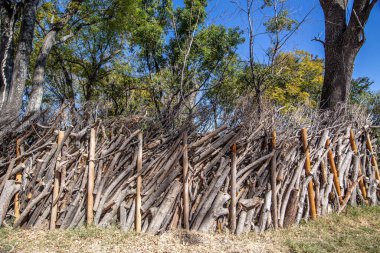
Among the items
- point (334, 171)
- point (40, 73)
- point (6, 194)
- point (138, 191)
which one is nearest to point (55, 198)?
point (6, 194)

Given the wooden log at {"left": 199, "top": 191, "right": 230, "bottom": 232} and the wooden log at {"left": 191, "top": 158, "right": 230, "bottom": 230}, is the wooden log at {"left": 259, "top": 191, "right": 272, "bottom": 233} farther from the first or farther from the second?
the wooden log at {"left": 191, "top": 158, "right": 230, "bottom": 230}

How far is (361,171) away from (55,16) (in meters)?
14.0

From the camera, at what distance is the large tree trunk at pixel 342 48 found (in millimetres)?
6215

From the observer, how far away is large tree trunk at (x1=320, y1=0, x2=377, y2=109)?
6215mm

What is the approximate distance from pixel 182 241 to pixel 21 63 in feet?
21.9

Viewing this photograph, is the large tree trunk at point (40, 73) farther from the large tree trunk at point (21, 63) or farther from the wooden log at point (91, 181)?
the wooden log at point (91, 181)

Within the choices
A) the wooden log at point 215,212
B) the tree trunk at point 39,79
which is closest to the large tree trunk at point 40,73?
the tree trunk at point 39,79

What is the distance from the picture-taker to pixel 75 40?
44.5 ft

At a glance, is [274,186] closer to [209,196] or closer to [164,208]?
[209,196]

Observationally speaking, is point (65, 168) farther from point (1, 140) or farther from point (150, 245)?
point (150, 245)

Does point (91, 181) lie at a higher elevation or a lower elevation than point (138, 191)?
higher

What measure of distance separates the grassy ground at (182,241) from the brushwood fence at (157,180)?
0.18 metres

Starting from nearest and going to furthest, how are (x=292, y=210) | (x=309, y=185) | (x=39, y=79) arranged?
1. (x=292, y=210)
2. (x=309, y=185)
3. (x=39, y=79)

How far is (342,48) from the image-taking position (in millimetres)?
6422
